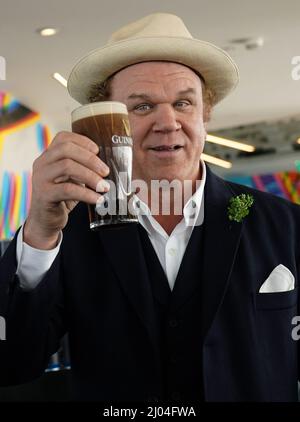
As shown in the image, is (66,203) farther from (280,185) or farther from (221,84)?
(280,185)

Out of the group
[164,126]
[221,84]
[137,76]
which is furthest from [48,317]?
[221,84]

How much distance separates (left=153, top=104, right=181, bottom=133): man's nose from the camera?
1365 mm

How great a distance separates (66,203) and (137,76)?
47 cm

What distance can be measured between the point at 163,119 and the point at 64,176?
448 millimetres

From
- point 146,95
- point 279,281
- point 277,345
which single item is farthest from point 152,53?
point 277,345

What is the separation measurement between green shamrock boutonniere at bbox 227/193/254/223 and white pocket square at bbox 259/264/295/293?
15 cm

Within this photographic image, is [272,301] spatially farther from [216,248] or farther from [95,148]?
[95,148]

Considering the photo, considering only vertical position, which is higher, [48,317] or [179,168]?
[179,168]

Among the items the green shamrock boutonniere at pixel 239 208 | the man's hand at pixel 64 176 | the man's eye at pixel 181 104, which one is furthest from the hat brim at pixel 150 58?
the man's hand at pixel 64 176

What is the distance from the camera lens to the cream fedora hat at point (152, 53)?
142 centimetres

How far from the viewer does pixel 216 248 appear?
1.34 metres

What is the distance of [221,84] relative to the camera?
1671 mm

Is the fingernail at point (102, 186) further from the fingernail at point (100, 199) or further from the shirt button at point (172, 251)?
the shirt button at point (172, 251)

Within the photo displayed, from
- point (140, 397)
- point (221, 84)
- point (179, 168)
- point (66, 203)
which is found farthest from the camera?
point (221, 84)
